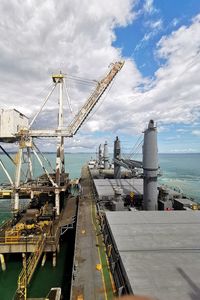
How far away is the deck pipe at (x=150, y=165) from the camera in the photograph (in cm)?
2895

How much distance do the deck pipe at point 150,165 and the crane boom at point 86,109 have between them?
14.7 metres

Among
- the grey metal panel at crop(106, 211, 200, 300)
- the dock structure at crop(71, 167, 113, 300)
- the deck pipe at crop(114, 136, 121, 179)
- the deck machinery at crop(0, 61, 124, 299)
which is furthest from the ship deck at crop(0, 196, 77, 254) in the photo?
the deck pipe at crop(114, 136, 121, 179)

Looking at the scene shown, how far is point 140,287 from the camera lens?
11.1m

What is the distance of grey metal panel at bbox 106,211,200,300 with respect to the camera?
11.0 meters

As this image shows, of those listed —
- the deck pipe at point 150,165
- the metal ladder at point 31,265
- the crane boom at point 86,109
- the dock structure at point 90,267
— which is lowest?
the metal ladder at point 31,265

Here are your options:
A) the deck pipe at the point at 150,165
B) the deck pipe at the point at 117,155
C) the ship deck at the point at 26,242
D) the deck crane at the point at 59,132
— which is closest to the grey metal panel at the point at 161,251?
the deck pipe at the point at 150,165

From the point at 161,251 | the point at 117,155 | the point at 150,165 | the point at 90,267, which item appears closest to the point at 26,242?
the point at 90,267

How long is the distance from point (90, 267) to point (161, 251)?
217 inches

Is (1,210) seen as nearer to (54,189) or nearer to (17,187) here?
(17,187)

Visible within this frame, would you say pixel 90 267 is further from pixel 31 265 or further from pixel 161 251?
pixel 31 265

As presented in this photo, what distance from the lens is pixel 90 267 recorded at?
17.0 metres

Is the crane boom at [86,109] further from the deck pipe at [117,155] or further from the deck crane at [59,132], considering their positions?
the deck pipe at [117,155]

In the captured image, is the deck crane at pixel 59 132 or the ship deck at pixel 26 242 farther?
the deck crane at pixel 59 132

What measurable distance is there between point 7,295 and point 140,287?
54.3ft
